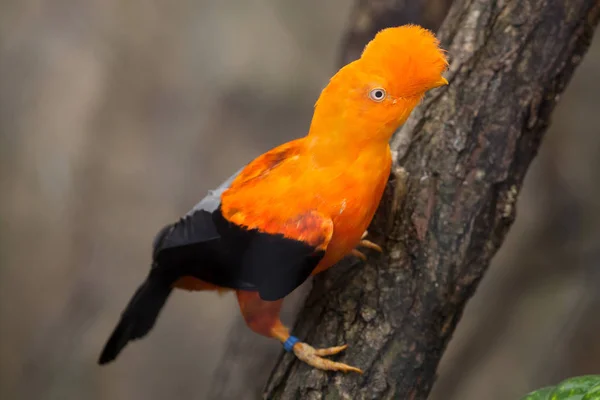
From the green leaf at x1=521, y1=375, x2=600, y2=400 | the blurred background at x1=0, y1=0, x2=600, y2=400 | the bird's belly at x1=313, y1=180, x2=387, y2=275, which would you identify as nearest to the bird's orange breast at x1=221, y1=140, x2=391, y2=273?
the bird's belly at x1=313, y1=180, x2=387, y2=275

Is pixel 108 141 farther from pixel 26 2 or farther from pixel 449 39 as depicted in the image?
pixel 449 39

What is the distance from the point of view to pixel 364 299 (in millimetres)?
1249

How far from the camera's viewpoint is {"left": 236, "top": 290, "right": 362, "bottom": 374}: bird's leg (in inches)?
46.8

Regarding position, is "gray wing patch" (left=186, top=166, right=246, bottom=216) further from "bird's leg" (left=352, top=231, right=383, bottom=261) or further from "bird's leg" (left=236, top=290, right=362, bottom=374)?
"bird's leg" (left=352, top=231, right=383, bottom=261)

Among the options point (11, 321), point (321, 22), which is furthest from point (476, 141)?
point (11, 321)

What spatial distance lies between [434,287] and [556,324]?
1.43 metres

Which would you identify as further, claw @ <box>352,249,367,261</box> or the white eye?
claw @ <box>352,249,367,261</box>

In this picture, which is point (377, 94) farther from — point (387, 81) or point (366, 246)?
point (366, 246)

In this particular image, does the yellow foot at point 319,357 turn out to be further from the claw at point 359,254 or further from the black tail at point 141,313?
the black tail at point 141,313

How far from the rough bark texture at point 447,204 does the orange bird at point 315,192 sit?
182mm

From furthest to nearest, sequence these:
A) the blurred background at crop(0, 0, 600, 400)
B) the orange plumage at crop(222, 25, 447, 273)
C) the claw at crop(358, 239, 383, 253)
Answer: the blurred background at crop(0, 0, 600, 400) → the claw at crop(358, 239, 383, 253) → the orange plumage at crop(222, 25, 447, 273)

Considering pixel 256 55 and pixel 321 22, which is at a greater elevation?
pixel 321 22

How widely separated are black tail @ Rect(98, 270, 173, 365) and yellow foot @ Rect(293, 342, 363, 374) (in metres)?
0.33

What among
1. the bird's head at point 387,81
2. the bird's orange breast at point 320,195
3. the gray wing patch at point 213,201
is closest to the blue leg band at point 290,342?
the bird's orange breast at point 320,195
